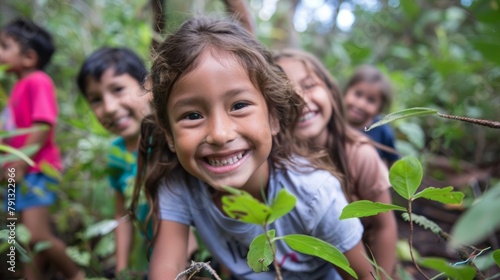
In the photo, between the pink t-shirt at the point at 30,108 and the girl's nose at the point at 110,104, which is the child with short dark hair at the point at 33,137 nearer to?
the pink t-shirt at the point at 30,108

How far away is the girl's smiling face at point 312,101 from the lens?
71.8 inches

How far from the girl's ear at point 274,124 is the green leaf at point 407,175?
1.68 ft

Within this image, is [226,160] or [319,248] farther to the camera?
[226,160]

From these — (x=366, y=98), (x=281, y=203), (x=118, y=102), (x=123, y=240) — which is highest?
(x=281, y=203)

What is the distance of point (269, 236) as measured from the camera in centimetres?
84

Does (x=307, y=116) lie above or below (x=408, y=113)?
below

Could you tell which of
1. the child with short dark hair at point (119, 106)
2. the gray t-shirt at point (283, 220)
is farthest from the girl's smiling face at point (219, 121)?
the child with short dark hair at point (119, 106)

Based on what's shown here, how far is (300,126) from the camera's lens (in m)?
1.80

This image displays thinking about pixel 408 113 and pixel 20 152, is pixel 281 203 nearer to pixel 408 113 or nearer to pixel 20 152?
pixel 408 113

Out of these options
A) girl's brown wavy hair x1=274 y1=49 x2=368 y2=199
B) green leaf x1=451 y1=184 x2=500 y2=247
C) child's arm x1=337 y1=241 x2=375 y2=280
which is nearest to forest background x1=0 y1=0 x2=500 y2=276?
girl's brown wavy hair x1=274 y1=49 x2=368 y2=199

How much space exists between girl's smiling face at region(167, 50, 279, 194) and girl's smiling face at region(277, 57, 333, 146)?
0.62m

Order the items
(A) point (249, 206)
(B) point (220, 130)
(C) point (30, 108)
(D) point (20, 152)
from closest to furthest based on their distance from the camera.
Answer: (A) point (249, 206) < (B) point (220, 130) < (D) point (20, 152) < (C) point (30, 108)

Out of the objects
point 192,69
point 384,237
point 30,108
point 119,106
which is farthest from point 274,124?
point 30,108

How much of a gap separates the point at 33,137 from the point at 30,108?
0.21 meters
